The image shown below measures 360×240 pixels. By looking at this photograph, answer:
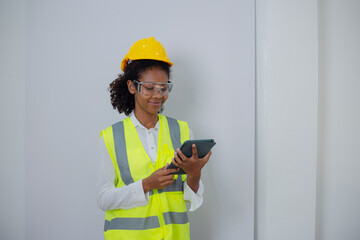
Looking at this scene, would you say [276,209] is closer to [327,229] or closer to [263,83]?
[327,229]

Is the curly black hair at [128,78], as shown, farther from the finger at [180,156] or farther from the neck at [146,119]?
the finger at [180,156]

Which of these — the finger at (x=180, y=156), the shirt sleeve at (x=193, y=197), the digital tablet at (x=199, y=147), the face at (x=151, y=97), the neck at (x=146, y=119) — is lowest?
the shirt sleeve at (x=193, y=197)

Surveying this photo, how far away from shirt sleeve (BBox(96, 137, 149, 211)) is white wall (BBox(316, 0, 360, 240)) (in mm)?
1321

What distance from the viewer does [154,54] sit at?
170 cm

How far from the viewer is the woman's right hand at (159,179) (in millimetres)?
1515

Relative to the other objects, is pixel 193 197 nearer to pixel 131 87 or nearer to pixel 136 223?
pixel 136 223

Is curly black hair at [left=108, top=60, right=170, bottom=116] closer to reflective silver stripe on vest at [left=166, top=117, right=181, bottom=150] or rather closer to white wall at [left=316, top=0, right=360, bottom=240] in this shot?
reflective silver stripe on vest at [left=166, top=117, right=181, bottom=150]

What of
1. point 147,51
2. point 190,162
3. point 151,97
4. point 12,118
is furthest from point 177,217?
point 12,118

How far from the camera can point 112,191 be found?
155 centimetres

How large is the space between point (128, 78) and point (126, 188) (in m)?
0.63

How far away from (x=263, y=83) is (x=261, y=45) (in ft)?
0.86

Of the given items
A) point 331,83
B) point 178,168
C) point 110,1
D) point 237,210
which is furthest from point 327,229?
point 110,1

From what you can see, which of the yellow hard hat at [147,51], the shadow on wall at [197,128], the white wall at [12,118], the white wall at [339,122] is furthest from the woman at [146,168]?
the white wall at [12,118]

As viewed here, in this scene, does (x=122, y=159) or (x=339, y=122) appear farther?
(x=339, y=122)
